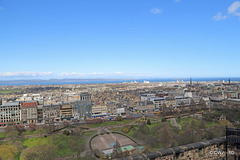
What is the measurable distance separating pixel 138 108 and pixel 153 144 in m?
51.3

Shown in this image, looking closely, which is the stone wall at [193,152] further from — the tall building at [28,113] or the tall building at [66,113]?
the tall building at [28,113]

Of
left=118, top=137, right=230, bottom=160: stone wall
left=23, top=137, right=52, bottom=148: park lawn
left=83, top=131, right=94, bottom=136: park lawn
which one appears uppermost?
left=118, top=137, right=230, bottom=160: stone wall

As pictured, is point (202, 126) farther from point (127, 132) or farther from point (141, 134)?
point (127, 132)

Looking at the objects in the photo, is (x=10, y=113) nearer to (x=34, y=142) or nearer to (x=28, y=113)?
(x=28, y=113)

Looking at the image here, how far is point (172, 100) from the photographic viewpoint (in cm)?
10175

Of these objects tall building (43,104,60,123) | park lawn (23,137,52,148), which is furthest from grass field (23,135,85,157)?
tall building (43,104,60,123)

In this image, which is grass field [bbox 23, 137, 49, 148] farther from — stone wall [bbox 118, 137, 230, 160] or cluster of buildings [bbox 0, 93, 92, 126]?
stone wall [bbox 118, 137, 230, 160]

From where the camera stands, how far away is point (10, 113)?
71812 millimetres

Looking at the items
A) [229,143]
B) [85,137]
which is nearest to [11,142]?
[85,137]

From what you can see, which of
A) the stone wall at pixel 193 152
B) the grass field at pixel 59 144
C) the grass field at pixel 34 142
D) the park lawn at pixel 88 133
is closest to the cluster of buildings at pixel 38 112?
the park lawn at pixel 88 133

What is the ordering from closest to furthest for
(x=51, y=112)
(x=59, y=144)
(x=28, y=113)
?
(x=59, y=144)
(x=28, y=113)
(x=51, y=112)

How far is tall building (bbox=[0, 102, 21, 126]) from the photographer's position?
70.6 m

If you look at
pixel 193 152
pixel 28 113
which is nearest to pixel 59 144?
pixel 193 152

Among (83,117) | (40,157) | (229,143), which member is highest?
(229,143)
